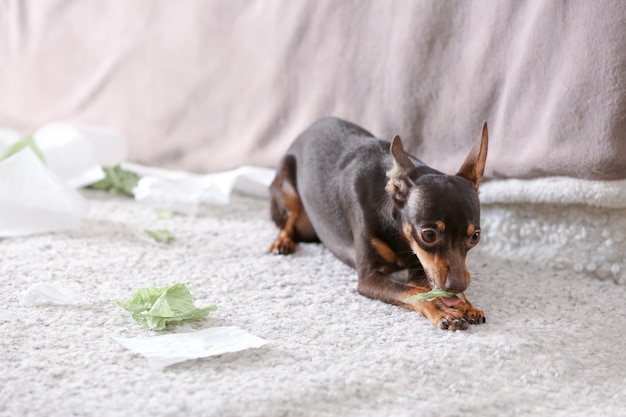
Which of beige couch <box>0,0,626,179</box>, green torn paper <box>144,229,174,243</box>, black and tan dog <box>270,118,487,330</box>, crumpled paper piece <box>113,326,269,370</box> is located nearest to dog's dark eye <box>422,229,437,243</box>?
black and tan dog <box>270,118,487,330</box>

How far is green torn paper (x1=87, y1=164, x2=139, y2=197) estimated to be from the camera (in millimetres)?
2725

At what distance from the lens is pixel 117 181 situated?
2.74 m

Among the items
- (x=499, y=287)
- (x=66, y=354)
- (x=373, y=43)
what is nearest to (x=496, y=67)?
→ (x=373, y=43)

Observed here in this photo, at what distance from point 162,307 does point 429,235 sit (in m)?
0.54

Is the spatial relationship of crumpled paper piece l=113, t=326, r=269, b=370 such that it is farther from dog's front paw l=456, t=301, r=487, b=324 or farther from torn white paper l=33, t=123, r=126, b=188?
torn white paper l=33, t=123, r=126, b=188

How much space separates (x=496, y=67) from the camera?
2121 mm

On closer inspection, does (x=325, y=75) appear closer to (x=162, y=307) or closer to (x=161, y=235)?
(x=161, y=235)

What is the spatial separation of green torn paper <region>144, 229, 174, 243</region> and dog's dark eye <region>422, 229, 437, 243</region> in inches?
33.2

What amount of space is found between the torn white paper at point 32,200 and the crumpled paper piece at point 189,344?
2.57 feet

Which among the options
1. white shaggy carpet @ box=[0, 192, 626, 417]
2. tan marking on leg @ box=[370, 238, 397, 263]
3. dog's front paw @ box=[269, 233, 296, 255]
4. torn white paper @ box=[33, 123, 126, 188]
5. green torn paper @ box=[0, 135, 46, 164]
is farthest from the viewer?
torn white paper @ box=[33, 123, 126, 188]

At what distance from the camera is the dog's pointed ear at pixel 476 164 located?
5.84ft

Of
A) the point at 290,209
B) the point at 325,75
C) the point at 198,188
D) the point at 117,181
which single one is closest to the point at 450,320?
the point at 290,209

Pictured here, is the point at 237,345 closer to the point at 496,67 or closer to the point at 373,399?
the point at 373,399

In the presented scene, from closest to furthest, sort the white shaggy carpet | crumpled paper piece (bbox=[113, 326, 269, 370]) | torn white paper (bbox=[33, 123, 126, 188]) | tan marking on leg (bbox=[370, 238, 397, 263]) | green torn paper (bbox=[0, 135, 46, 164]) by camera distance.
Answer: the white shaggy carpet, crumpled paper piece (bbox=[113, 326, 269, 370]), tan marking on leg (bbox=[370, 238, 397, 263]), green torn paper (bbox=[0, 135, 46, 164]), torn white paper (bbox=[33, 123, 126, 188])
